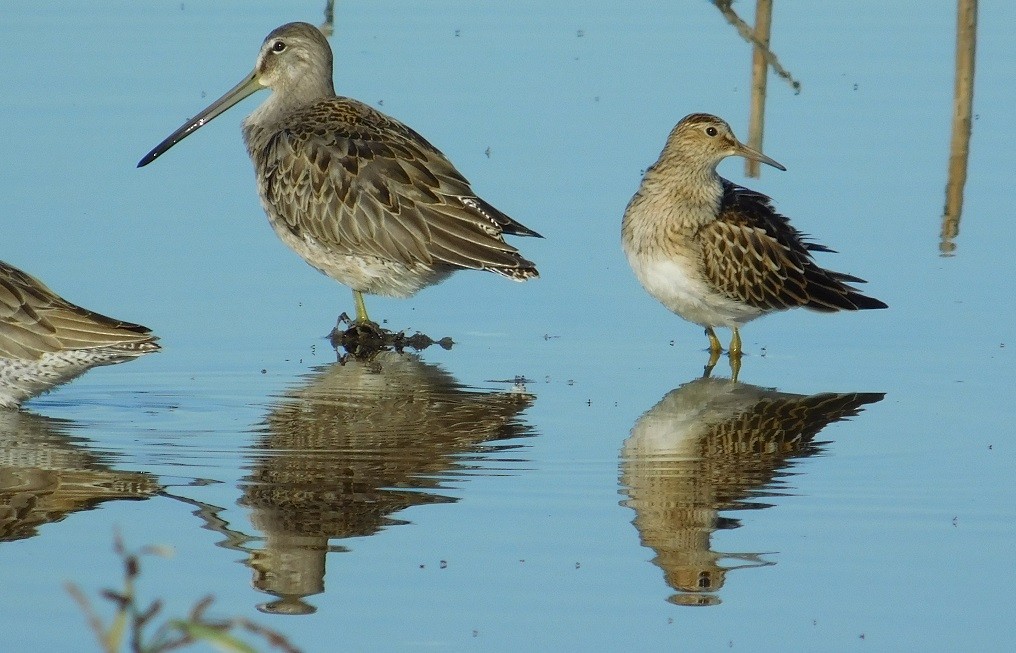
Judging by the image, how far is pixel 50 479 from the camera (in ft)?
21.6

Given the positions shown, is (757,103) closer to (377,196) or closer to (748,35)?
(748,35)

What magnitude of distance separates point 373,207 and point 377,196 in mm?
60

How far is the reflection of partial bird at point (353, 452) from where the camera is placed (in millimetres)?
5898

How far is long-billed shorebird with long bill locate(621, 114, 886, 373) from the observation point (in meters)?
8.73

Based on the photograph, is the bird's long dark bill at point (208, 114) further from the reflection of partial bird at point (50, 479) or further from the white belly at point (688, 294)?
the reflection of partial bird at point (50, 479)

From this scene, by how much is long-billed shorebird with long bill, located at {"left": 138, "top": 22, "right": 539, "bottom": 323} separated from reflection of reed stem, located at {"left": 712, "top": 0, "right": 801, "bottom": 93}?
12.6ft

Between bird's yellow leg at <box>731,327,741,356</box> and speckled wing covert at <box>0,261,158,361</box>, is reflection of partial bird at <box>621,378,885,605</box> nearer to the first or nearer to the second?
bird's yellow leg at <box>731,327,741,356</box>

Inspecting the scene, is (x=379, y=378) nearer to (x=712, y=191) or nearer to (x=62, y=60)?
(x=712, y=191)

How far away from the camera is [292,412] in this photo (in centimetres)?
762

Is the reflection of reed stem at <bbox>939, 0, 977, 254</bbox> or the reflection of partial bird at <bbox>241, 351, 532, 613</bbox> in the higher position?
the reflection of reed stem at <bbox>939, 0, 977, 254</bbox>

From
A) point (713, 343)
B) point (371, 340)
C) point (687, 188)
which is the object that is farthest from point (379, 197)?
point (713, 343)

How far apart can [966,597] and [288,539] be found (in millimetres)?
2191

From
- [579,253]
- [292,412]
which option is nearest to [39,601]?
[292,412]

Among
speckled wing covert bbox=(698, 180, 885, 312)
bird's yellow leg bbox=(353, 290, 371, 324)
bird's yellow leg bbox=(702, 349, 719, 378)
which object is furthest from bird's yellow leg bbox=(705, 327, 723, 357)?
bird's yellow leg bbox=(353, 290, 371, 324)
